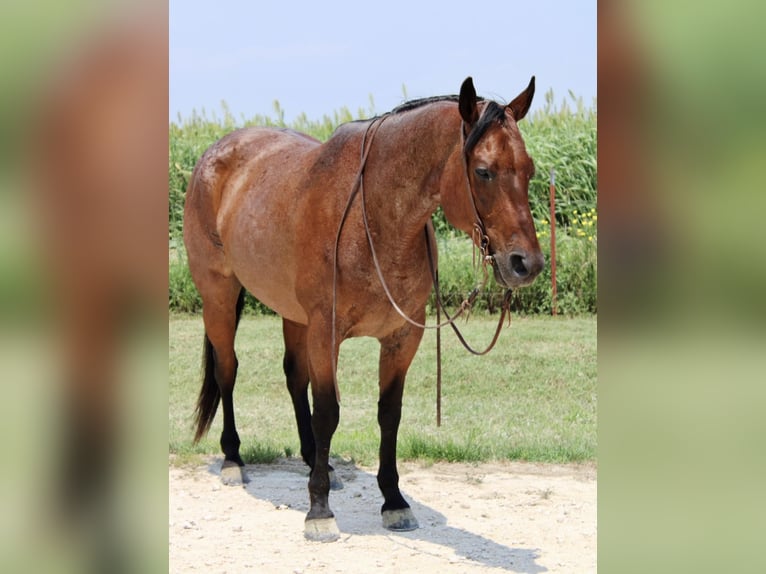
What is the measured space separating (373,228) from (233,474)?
82.6 inches

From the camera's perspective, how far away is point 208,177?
5.62 metres

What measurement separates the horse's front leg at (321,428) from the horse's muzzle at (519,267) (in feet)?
3.80

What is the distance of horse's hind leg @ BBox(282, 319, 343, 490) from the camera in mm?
5395

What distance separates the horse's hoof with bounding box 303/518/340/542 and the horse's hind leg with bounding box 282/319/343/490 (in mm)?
979

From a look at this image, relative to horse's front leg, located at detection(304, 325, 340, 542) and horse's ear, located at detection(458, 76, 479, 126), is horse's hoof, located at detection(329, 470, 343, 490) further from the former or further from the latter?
horse's ear, located at detection(458, 76, 479, 126)

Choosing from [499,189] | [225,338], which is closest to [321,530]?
[225,338]

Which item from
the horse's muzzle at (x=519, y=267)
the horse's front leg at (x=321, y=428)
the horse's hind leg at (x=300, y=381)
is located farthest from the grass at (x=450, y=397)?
the horse's muzzle at (x=519, y=267)
